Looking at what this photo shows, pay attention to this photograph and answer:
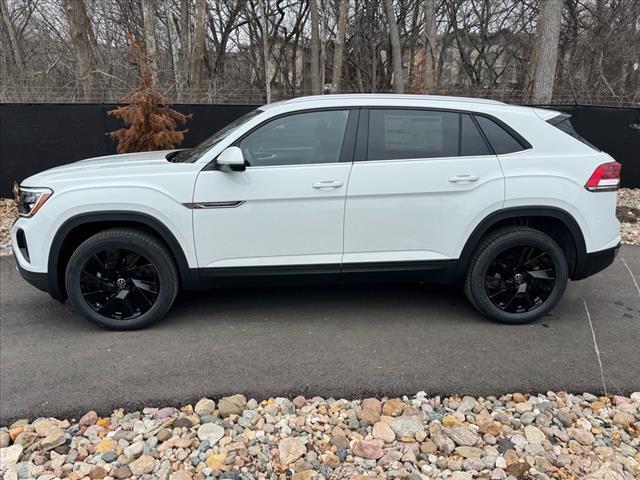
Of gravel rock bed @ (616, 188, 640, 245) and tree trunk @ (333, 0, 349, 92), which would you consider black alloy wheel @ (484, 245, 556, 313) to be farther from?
tree trunk @ (333, 0, 349, 92)

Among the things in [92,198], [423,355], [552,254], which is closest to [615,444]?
[423,355]

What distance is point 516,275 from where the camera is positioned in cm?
387

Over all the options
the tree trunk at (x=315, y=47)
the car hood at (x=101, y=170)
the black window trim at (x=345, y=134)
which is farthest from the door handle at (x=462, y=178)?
the tree trunk at (x=315, y=47)

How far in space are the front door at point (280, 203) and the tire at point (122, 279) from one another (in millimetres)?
347

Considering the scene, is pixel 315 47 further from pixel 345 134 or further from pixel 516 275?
pixel 516 275

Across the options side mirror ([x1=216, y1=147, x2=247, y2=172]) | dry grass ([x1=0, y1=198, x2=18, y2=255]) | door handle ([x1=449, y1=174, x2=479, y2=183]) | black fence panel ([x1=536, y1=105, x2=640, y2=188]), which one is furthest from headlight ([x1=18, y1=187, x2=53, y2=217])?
black fence panel ([x1=536, y1=105, x2=640, y2=188])

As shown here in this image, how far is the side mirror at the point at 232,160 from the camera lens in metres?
3.45

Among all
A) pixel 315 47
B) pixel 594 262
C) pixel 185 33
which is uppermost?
pixel 185 33

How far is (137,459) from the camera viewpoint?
2.50 metres

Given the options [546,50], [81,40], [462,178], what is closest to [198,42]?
[81,40]

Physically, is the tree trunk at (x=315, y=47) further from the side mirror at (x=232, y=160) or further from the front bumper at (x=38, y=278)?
the front bumper at (x=38, y=278)

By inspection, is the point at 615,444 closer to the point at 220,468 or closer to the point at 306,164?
the point at 220,468

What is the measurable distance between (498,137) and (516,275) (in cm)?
111

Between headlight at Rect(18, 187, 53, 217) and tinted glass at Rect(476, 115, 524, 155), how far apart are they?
336 centimetres
